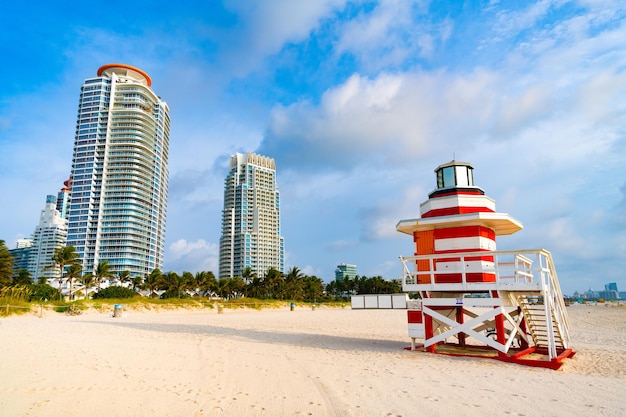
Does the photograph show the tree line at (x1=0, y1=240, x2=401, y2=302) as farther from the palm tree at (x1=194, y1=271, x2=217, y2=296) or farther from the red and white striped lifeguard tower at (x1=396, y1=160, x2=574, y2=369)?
the red and white striped lifeguard tower at (x1=396, y1=160, x2=574, y2=369)

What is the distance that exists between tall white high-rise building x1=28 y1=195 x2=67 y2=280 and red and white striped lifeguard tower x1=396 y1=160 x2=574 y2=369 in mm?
172200

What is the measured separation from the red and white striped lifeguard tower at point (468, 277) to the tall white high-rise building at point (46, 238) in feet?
565

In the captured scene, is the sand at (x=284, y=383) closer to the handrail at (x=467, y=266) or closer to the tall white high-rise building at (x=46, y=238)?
the handrail at (x=467, y=266)

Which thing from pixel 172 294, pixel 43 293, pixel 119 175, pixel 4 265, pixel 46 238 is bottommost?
pixel 172 294

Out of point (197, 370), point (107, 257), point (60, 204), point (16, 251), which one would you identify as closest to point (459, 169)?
point (197, 370)

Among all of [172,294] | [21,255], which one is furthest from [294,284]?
[21,255]

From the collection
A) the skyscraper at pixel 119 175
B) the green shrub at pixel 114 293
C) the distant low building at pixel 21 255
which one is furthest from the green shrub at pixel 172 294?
the distant low building at pixel 21 255

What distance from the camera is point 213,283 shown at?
78625 mm

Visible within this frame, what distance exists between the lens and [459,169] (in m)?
13.8

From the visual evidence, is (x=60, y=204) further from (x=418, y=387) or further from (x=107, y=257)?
(x=418, y=387)

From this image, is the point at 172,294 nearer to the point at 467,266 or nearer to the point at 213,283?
the point at 213,283

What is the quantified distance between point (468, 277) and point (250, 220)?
522 feet

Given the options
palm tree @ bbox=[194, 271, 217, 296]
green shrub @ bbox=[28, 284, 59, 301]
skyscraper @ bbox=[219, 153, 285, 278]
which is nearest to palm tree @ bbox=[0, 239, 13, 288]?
green shrub @ bbox=[28, 284, 59, 301]

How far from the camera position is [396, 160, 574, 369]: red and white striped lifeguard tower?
12.0 meters
